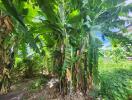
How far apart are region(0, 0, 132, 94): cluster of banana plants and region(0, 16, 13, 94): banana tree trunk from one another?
0.32 m

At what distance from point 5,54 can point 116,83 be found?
7.94 ft

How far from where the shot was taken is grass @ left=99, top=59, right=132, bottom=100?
5543 mm

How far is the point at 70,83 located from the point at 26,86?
1.35 m

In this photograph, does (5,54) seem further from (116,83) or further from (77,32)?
(116,83)

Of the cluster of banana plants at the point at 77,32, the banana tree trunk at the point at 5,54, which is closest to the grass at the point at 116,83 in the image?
the cluster of banana plants at the point at 77,32

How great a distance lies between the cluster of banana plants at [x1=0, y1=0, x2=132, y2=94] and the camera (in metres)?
5.07

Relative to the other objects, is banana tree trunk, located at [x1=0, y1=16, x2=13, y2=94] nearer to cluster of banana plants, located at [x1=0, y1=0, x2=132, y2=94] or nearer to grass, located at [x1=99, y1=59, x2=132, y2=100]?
cluster of banana plants, located at [x1=0, y1=0, x2=132, y2=94]

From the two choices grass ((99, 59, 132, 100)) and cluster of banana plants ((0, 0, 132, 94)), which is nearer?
cluster of banana plants ((0, 0, 132, 94))

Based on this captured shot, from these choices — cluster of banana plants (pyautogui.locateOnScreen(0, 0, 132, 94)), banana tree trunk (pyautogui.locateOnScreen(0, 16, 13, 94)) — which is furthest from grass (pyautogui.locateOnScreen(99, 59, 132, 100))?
banana tree trunk (pyautogui.locateOnScreen(0, 16, 13, 94))

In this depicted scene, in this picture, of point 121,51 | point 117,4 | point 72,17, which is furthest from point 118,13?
point 121,51

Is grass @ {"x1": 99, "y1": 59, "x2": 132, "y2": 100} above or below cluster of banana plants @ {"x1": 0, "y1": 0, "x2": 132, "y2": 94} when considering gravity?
below

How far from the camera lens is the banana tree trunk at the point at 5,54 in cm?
551

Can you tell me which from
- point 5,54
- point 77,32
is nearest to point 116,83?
point 77,32

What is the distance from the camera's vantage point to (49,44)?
5.77 meters
